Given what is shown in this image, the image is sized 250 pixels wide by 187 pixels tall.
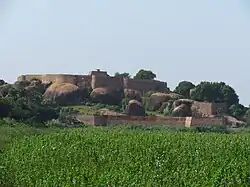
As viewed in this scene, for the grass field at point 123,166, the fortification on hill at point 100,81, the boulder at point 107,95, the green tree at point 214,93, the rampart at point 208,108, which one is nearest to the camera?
the grass field at point 123,166

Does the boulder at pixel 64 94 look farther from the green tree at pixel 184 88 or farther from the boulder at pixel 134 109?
the green tree at pixel 184 88

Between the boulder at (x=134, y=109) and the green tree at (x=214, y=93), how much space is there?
578 inches

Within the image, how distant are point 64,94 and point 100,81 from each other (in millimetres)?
6796

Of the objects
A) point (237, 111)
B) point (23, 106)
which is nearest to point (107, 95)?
point (237, 111)

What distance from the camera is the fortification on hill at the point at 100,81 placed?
82.8 m

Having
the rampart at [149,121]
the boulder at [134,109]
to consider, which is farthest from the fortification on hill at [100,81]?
the rampart at [149,121]

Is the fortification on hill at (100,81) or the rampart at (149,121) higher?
the fortification on hill at (100,81)

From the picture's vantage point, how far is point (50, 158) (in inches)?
766

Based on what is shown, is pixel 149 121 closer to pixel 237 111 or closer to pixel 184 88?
pixel 237 111

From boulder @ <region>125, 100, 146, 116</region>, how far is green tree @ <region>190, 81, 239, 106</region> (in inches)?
578

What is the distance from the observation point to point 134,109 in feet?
235

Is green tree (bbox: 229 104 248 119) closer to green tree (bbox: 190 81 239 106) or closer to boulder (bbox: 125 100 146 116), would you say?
green tree (bbox: 190 81 239 106)

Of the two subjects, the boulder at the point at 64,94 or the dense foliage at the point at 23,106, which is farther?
the boulder at the point at 64,94

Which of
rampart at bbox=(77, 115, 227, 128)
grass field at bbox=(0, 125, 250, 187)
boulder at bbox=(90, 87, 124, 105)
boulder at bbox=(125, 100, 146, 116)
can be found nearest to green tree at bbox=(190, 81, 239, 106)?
boulder at bbox=(90, 87, 124, 105)
